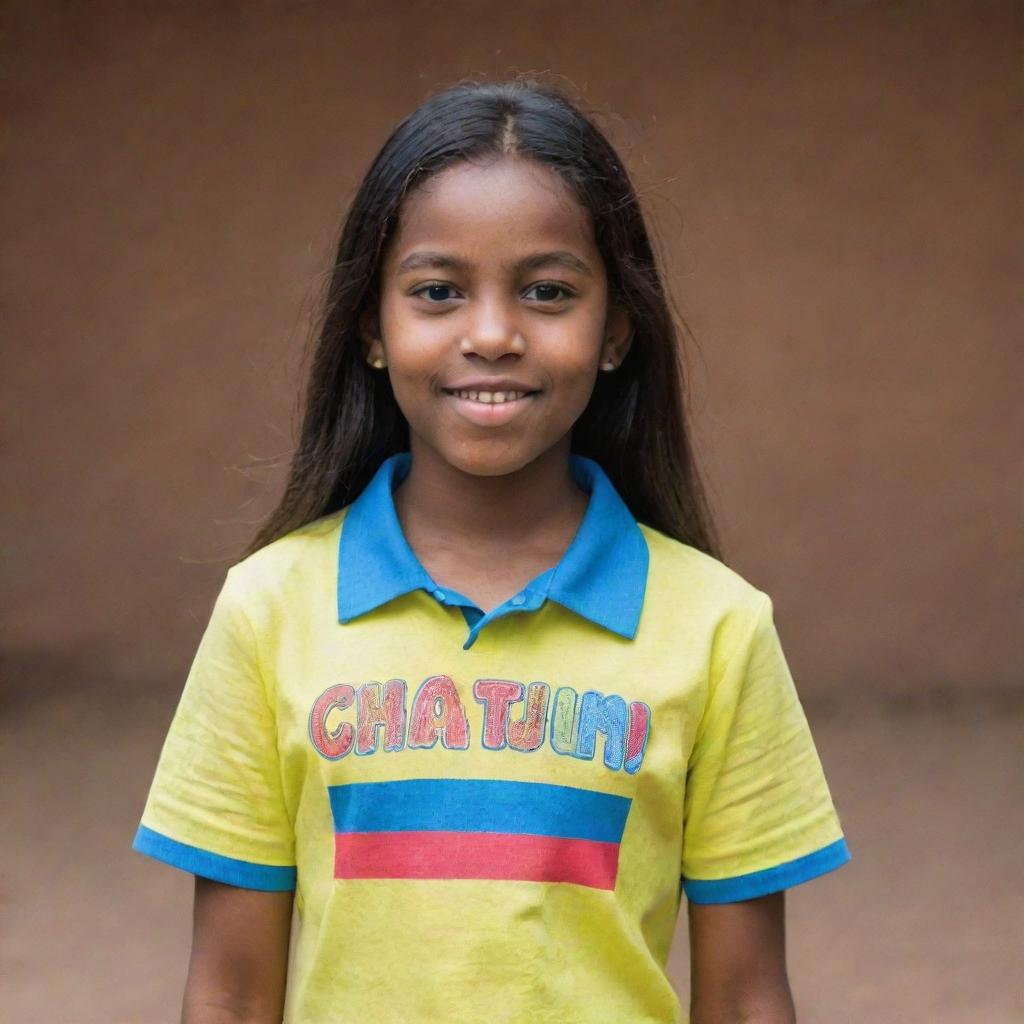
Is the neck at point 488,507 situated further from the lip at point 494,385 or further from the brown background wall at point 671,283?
the brown background wall at point 671,283

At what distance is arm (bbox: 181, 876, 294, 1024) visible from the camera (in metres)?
1.59

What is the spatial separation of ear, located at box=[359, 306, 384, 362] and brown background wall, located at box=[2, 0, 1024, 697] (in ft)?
10.8

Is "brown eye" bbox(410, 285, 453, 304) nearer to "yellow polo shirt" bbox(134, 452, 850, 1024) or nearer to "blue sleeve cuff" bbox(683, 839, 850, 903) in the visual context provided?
"yellow polo shirt" bbox(134, 452, 850, 1024)

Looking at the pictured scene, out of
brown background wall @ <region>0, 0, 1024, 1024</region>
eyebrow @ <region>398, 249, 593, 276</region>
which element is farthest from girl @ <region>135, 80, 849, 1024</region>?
brown background wall @ <region>0, 0, 1024, 1024</region>

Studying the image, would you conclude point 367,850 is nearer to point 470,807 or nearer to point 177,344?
point 470,807

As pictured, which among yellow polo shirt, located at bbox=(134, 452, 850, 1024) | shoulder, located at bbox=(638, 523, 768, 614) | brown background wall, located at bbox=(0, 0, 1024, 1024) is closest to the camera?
yellow polo shirt, located at bbox=(134, 452, 850, 1024)

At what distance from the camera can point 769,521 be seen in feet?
17.2

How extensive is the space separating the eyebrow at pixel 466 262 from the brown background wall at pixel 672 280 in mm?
3421

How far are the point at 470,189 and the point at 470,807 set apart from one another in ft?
1.68

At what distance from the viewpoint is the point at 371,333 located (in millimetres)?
1722

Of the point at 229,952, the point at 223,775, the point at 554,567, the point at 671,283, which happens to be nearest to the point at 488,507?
the point at 554,567

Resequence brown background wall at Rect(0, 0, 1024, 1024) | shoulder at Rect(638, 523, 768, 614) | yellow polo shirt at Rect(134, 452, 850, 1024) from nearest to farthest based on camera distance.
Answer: yellow polo shirt at Rect(134, 452, 850, 1024) → shoulder at Rect(638, 523, 768, 614) → brown background wall at Rect(0, 0, 1024, 1024)

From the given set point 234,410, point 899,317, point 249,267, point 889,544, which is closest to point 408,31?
point 249,267

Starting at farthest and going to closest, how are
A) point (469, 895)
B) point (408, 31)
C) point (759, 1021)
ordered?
point (408, 31)
point (759, 1021)
point (469, 895)
